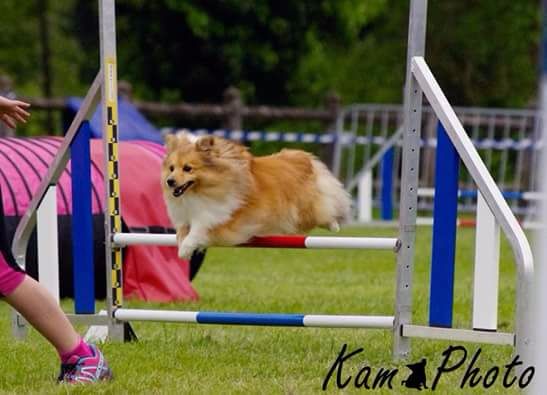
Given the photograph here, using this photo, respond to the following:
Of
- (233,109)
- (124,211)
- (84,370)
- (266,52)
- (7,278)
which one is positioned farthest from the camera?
(266,52)

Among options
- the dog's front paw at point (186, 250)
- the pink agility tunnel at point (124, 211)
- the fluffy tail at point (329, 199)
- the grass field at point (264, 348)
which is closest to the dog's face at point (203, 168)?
the dog's front paw at point (186, 250)

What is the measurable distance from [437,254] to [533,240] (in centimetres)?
808

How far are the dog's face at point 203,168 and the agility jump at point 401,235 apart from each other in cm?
24

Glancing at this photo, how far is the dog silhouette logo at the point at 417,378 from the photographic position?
15.1ft

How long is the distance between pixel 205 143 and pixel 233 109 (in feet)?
39.3

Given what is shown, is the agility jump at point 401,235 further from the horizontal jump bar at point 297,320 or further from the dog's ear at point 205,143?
the dog's ear at point 205,143

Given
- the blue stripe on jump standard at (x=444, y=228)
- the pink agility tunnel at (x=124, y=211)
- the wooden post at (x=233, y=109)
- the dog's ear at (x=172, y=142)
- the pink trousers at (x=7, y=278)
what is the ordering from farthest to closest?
1. the wooden post at (x=233, y=109)
2. the pink agility tunnel at (x=124, y=211)
3. the dog's ear at (x=172, y=142)
4. the blue stripe on jump standard at (x=444, y=228)
5. the pink trousers at (x=7, y=278)

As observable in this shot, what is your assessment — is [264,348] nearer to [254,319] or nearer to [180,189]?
[254,319]

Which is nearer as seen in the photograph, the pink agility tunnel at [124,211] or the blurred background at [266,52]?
the pink agility tunnel at [124,211]

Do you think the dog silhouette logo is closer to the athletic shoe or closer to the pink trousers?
the athletic shoe

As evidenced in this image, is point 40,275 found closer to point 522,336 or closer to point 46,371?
point 46,371

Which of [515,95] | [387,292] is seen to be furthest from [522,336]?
[515,95]

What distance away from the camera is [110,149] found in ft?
18.4

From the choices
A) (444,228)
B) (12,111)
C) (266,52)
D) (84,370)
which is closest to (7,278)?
(84,370)
